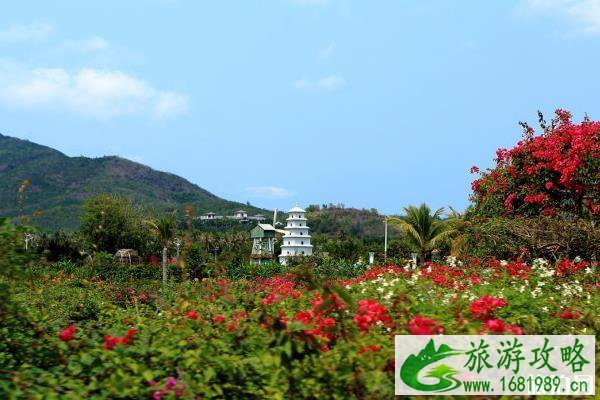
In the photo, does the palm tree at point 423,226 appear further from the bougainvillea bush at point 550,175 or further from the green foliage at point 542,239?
the green foliage at point 542,239

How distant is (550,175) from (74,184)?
10510cm

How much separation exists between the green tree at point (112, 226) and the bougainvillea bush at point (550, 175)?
3001 centimetres

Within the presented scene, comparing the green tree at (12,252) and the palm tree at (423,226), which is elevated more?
the palm tree at (423,226)

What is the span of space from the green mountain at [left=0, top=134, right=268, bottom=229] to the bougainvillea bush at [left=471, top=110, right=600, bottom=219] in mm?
69687

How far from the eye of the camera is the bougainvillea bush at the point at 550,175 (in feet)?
50.0

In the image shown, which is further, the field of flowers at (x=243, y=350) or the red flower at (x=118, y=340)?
the red flower at (x=118, y=340)

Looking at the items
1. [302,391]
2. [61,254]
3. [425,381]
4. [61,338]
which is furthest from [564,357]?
[61,254]

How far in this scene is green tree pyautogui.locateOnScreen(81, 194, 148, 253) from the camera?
1641 inches

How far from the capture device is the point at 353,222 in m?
88.6

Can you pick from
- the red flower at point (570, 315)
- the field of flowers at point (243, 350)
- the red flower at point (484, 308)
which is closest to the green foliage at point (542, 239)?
the red flower at point (570, 315)

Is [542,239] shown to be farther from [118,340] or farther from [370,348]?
[118,340]

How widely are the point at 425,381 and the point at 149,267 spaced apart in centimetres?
2396

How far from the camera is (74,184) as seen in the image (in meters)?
110

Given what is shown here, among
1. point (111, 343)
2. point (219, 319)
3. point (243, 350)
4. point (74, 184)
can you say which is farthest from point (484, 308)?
point (74, 184)
